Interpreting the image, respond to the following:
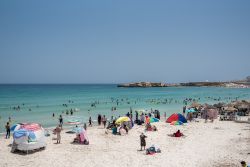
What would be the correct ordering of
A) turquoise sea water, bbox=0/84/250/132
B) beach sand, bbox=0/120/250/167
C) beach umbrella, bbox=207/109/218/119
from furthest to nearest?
turquoise sea water, bbox=0/84/250/132, beach umbrella, bbox=207/109/218/119, beach sand, bbox=0/120/250/167

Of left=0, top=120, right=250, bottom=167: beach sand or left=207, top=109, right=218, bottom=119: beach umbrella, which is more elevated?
left=207, top=109, right=218, bottom=119: beach umbrella

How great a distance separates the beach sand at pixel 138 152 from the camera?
45.7 feet

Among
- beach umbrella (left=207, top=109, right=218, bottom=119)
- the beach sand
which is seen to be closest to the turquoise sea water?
beach umbrella (left=207, top=109, right=218, bottom=119)

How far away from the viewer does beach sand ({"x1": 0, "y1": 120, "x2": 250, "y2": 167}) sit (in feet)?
45.7

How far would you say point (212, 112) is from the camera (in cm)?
2927

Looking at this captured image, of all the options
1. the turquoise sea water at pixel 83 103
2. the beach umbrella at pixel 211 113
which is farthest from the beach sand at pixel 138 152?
the turquoise sea water at pixel 83 103

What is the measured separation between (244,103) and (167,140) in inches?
835

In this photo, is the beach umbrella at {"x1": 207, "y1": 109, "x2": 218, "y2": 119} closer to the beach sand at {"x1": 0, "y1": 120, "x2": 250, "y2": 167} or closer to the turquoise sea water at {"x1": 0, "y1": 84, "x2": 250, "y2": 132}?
the beach sand at {"x1": 0, "y1": 120, "x2": 250, "y2": 167}

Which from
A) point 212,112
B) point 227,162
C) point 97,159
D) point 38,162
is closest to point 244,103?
point 212,112

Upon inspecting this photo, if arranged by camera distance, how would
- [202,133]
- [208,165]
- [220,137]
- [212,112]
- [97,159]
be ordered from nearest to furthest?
[208,165]
[97,159]
[220,137]
[202,133]
[212,112]

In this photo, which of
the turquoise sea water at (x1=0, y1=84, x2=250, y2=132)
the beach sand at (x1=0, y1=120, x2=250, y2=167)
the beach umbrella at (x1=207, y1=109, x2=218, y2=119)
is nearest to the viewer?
the beach sand at (x1=0, y1=120, x2=250, y2=167)

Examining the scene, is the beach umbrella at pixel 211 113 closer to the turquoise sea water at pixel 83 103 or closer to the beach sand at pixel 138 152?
the beach sand at pixel 138 152

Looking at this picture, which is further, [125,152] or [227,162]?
[125,152]

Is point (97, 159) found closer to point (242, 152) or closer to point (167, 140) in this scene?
point (167, 140)
